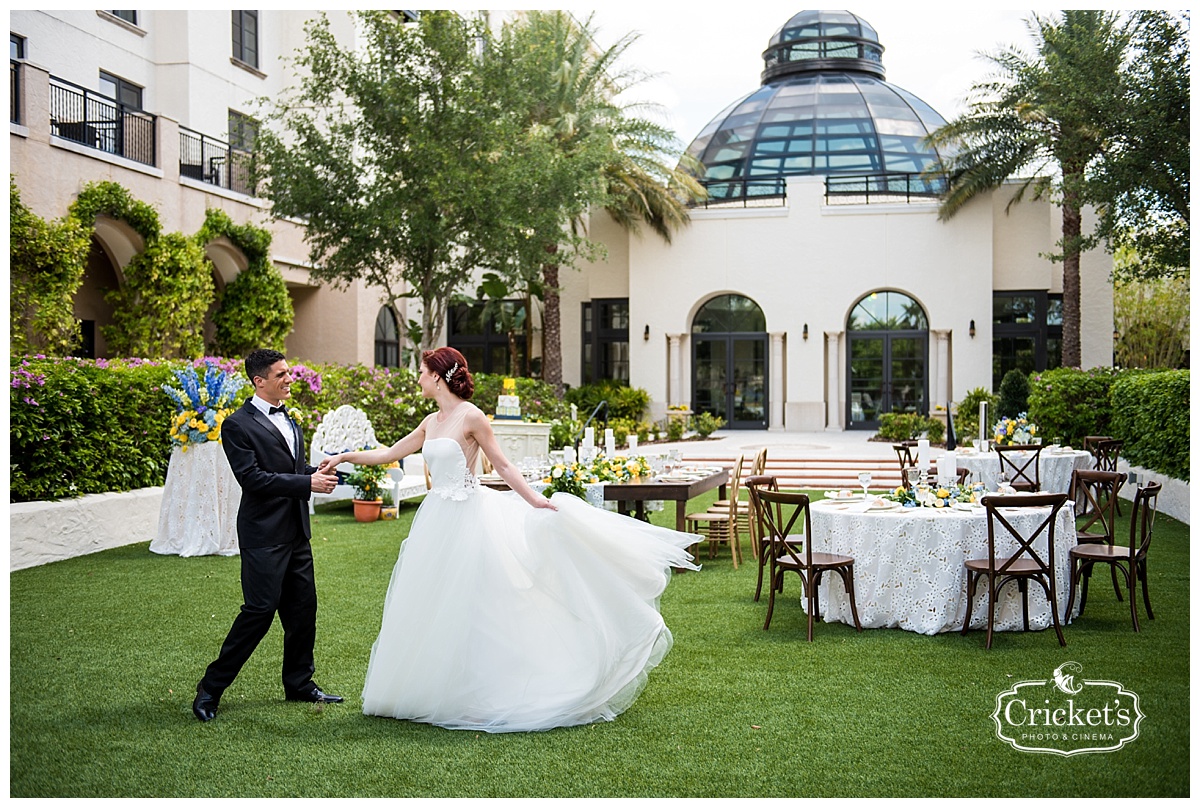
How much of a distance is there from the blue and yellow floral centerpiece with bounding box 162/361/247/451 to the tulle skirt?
6077 millimetres

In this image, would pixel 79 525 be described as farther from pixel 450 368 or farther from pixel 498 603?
pixel 498 603

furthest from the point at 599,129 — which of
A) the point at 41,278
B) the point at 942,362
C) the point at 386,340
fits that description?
the point at 41,278

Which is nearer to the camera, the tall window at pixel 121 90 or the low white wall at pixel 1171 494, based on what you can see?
the low white wall at pixel 1171 494

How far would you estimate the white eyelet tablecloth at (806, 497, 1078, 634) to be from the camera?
23.5 ft

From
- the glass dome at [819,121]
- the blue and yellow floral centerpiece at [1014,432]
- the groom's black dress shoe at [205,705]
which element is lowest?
the groom's black dress shoe at [205,705]

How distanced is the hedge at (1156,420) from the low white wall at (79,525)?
11.7m

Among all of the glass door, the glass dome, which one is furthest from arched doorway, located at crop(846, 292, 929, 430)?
the glass dome

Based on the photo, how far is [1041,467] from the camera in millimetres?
12914

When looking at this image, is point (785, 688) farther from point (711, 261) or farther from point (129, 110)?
point (711, 261)

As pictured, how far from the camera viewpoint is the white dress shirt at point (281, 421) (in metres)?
5.45

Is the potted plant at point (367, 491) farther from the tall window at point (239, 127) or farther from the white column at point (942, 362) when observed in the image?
the white column at point (942, 362)

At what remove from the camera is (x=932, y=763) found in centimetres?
462

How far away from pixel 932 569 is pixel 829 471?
1168cm

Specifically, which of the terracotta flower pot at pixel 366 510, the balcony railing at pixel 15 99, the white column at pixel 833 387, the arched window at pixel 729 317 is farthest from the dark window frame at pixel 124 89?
the white column at pixel 833 387
